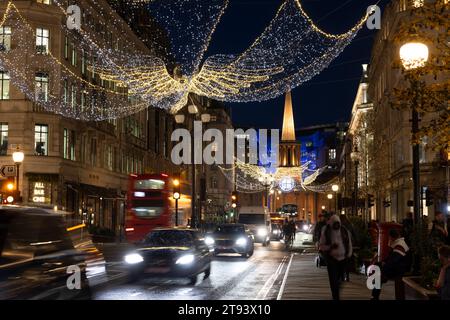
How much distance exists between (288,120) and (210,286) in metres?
143

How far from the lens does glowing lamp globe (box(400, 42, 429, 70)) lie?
1594 cm

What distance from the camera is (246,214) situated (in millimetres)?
53500

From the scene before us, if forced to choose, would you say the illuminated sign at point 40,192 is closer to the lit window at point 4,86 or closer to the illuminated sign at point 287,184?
the lit window at point 4,86

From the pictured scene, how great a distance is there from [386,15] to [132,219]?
37.5 m

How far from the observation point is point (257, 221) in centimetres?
5306

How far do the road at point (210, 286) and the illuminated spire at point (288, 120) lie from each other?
128 meters

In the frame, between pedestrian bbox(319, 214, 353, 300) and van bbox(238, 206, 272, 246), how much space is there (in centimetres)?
3577

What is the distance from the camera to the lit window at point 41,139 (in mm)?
49406

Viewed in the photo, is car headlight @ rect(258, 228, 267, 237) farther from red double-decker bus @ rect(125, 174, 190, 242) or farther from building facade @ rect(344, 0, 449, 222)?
red double-decker bus @ rect(125, 174, 190, 242)

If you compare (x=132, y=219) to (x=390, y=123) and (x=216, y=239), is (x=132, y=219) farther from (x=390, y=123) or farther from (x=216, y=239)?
(x=390, y=123)

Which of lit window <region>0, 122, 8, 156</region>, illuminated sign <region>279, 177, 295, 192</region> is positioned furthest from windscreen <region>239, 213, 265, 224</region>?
illuminated sign <region>279, 177, 295, 192</region>

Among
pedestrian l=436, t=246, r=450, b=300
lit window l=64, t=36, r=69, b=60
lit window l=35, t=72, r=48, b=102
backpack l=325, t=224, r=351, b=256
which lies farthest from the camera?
lit window l=64, t=36, r=69, b=60

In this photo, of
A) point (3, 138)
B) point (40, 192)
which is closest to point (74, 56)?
point (3, 138)

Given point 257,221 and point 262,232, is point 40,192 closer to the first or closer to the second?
point 257,221
